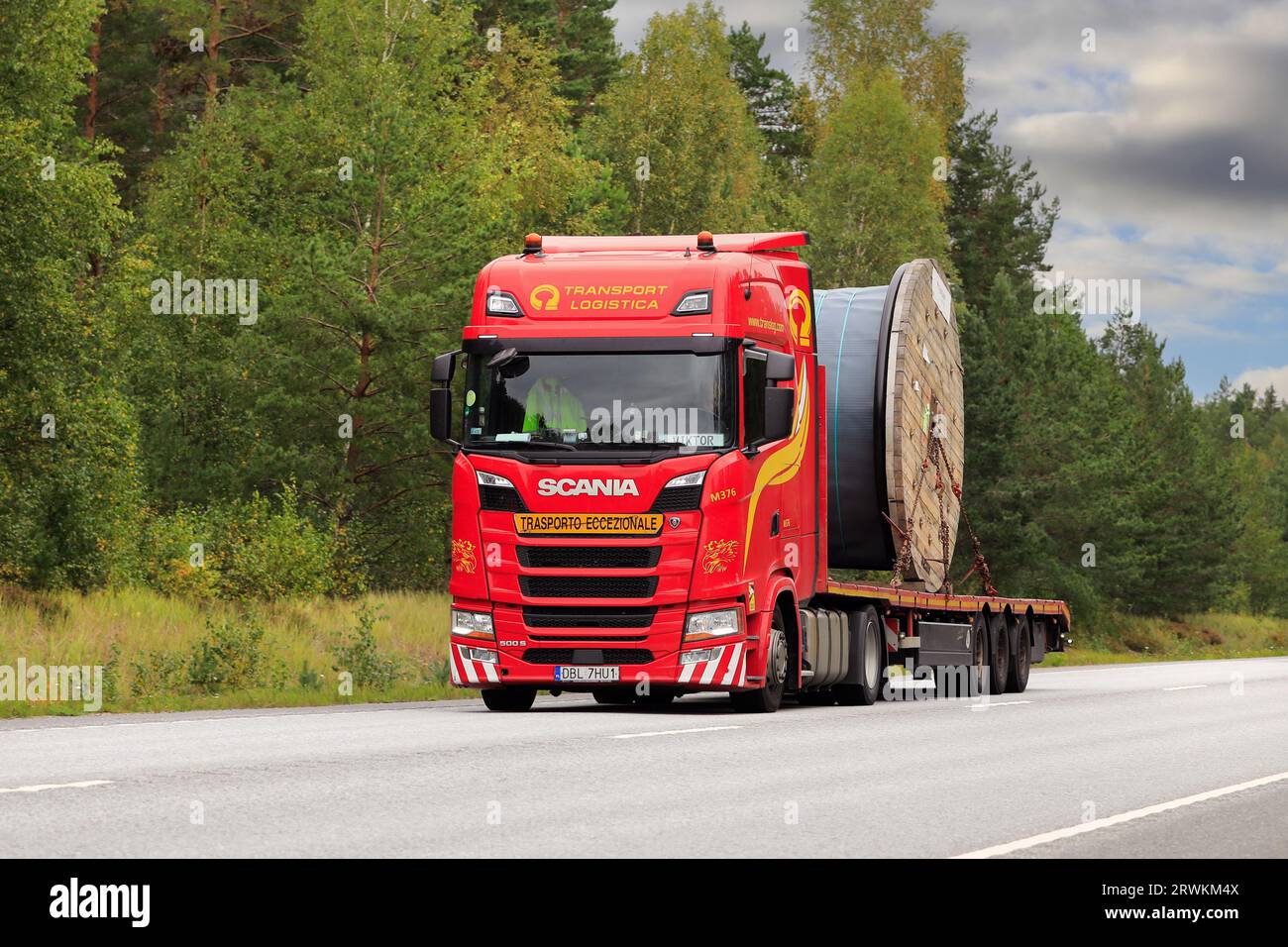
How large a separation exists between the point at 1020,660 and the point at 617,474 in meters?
12.2

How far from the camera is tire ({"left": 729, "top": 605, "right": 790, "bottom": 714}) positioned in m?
17.3

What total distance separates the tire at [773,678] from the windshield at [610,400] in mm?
2104

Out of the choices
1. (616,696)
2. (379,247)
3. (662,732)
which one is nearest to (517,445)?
(662,732)

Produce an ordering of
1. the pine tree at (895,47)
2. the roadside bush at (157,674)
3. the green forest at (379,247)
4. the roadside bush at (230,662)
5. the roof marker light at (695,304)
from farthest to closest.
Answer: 1. the pine tree at (895,47)
2. the green forest at (379,247)
3. the roadside bush at (230,662)
4. the roadside bush at (157,674)
5. the roof marker light at (695,304)

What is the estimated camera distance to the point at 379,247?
129ft

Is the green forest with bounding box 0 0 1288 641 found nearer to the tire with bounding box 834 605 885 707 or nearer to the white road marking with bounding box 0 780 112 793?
the tire with bounding box 834 605 885 707

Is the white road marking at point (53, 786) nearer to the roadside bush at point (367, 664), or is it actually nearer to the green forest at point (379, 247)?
the roadside bush at point (367, 664)

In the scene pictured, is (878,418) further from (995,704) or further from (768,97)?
(768,97)

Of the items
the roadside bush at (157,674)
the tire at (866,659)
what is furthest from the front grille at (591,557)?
the roadside bush at (157,674)

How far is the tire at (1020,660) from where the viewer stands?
86.3 feet
